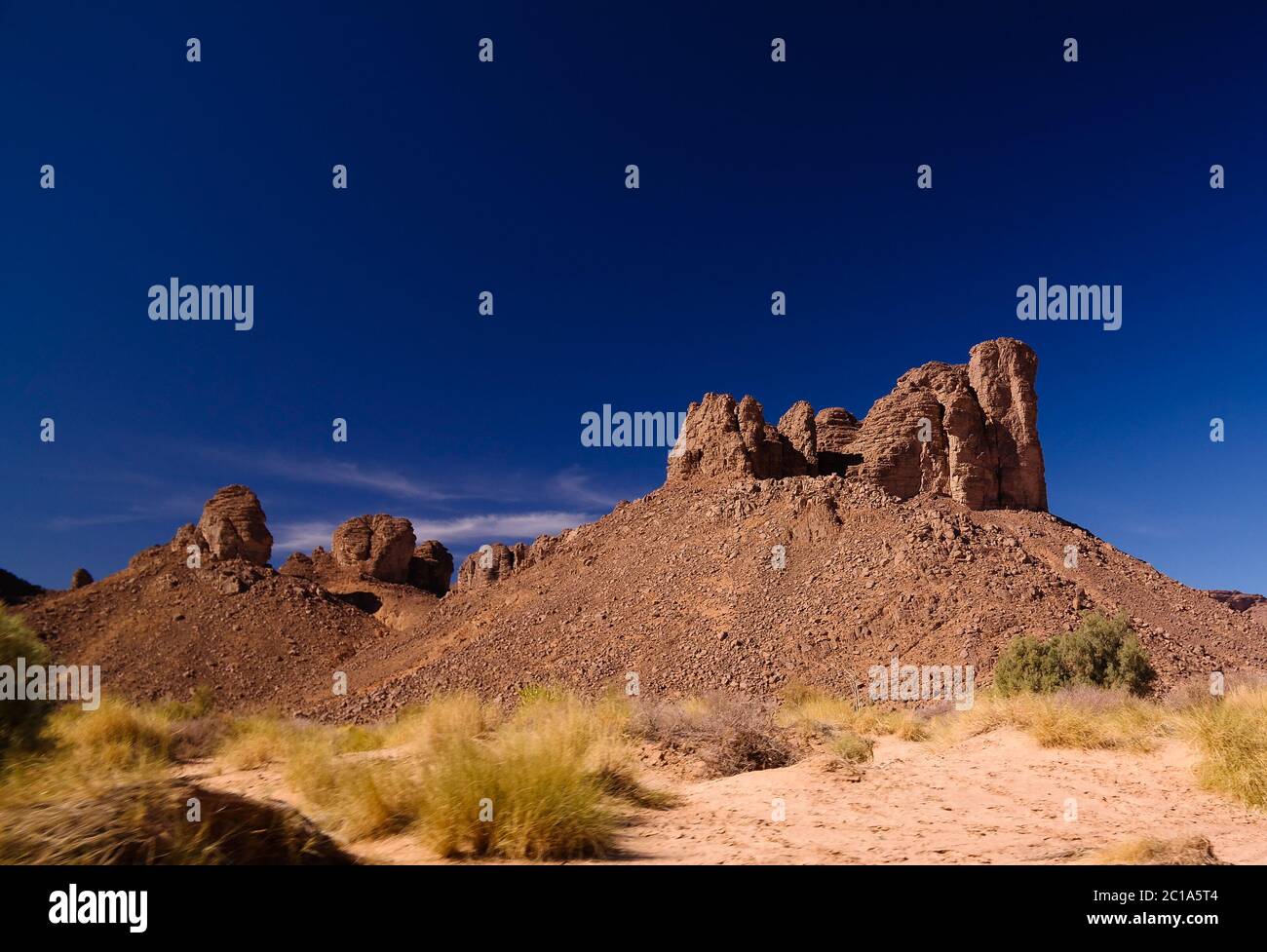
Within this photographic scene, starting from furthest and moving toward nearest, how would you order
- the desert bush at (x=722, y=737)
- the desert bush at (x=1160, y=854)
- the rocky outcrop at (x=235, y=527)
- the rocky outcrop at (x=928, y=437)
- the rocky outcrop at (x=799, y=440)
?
the rocky outcrop at (x=235, y=527) → the rocky outcrop at (x=799, y=440) → the rocky outcrop at (x=928, y=437) → the desert bush at (x=722, y=737) → the desert bush at (x=1160, y=854)

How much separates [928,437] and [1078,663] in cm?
3767

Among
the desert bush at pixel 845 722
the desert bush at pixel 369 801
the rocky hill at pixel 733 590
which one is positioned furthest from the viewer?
the rocky hill at pixel 733 590

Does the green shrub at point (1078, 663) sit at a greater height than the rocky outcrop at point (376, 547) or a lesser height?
lesser

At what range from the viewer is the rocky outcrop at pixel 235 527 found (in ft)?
183

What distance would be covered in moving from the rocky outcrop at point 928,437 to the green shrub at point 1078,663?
28086 mm

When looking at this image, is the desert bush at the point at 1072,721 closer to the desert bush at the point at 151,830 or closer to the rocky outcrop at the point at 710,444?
the desert bush at the point at 151,830

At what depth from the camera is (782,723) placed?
48.9ft

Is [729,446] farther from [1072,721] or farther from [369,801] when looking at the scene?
[369,801]

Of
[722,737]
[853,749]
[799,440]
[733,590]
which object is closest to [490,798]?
[722,737]

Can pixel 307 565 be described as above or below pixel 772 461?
below

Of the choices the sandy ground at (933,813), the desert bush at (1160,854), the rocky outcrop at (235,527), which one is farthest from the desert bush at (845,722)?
the rocky outcrop at (235,527)

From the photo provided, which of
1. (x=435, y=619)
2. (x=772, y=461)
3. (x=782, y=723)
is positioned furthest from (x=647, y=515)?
(x=782, y=723)
